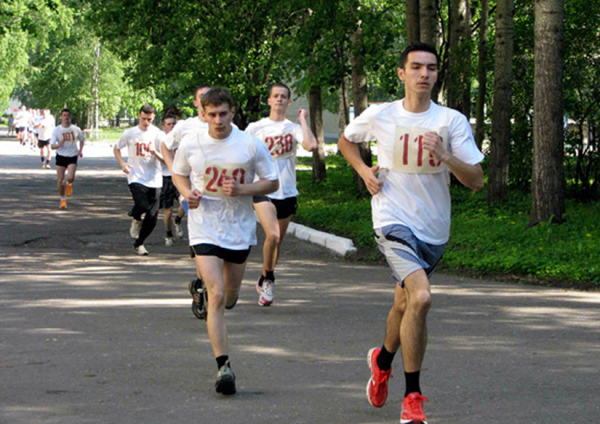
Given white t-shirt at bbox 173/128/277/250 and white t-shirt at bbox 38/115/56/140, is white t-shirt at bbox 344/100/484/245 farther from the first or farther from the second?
white t-shirt at bbox 38/115/56/140

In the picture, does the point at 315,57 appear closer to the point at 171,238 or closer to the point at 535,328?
the point at 171,238

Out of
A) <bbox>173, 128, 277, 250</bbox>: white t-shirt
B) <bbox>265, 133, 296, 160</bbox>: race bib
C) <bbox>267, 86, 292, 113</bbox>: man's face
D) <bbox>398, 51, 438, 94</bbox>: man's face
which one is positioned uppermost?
<bbox>267, 86, 292, 113</bbox>: man's face

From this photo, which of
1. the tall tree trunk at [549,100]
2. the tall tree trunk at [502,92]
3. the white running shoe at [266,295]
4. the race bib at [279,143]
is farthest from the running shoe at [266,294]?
the tall tree trunk at [502,92]

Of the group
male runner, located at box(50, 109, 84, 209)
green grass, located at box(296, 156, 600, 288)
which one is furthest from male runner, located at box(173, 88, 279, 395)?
male runner, located at box(50, 109, 84, 209)

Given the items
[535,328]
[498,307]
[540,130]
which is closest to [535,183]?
[540,130]

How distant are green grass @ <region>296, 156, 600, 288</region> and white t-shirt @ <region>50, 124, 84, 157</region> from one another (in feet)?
16.7

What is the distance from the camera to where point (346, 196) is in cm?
2180

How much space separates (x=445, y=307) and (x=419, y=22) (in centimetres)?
1051

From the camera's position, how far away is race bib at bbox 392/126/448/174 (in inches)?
221

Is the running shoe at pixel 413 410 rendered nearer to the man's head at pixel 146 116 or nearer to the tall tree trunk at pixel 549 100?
the tall tree trunk at pixel 549 100

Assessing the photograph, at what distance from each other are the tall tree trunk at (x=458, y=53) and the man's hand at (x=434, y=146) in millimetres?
15879

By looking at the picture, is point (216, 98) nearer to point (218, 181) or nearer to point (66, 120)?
point (218, 181)

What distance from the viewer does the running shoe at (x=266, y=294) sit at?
374 inches

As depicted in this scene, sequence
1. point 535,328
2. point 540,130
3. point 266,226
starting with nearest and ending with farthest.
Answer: point 535,328 < point 266,226 < point 540,130
